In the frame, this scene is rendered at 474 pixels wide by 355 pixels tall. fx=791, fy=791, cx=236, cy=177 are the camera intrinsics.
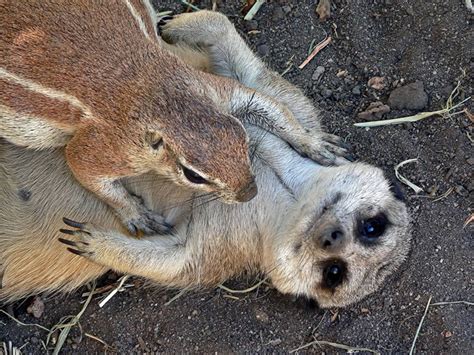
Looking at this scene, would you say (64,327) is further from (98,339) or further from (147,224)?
(147,224)

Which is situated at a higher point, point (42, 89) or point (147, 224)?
point (42, 89)

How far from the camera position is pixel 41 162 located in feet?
15.7

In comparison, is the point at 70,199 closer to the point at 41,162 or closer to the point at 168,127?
the point at 41,162

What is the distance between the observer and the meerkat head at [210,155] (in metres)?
3.56

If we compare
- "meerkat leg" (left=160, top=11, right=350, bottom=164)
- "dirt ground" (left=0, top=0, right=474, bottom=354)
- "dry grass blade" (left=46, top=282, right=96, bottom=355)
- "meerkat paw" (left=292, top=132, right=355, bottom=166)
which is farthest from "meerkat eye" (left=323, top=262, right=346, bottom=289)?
"dry grass blade" (left=46, top=282, right=96, bottom=355)

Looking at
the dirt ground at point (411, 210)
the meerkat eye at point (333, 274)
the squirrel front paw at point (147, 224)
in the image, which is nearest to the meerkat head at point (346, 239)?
the meerkat eye at point (333, 274)

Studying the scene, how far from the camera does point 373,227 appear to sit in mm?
4457

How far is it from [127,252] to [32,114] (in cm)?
98

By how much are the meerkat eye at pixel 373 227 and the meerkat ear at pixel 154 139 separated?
1337 millimetres

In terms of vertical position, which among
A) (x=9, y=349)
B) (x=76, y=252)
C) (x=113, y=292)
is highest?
(x=76, y=252)

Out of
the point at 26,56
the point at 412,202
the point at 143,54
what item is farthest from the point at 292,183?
the point at 26,56

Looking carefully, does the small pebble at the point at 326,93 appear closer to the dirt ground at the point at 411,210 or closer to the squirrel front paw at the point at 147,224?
the dirt ground at the point at 411,210

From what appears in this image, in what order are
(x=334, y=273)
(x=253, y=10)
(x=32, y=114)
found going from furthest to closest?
(x=253, y=10) < (x=334, y=273) < (x=32, y=114)

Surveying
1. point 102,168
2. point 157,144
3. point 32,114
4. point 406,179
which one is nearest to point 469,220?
point 406,179
